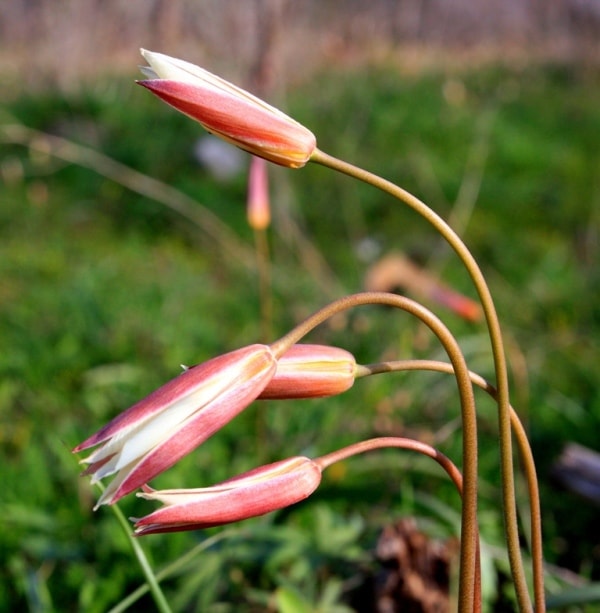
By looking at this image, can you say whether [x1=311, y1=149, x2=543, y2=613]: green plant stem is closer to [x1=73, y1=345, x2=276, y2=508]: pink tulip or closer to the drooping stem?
the drooping stem

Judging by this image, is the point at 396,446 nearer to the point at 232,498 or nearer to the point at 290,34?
the point at 232,498

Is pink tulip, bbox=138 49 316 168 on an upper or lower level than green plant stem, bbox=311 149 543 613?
upper

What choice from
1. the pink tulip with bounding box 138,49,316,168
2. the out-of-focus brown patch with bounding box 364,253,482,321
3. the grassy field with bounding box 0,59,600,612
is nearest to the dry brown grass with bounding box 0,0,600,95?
the grassy field with bounding box 0,59,600,612

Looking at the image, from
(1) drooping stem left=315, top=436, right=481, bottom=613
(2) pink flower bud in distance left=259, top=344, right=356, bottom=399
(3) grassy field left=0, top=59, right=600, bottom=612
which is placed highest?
(2) pink flower bud in distance left=259, top=344, right=356, bottom=399

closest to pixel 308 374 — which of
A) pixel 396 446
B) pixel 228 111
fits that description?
pixel 396 446

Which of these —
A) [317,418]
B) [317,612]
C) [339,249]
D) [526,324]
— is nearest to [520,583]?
[317,612]

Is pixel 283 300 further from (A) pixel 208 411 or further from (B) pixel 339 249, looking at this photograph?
(A) pixel 208 411
